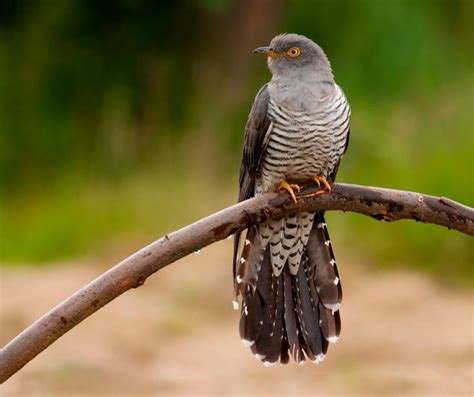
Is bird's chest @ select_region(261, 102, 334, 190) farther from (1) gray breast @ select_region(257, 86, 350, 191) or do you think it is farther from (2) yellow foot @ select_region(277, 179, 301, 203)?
(2) yellow foot @ select_region(277, 179, 301, 203)

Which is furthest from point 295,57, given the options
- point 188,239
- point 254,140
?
point 188,239

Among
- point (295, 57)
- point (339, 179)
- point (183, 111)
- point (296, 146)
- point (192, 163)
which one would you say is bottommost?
point (296, 146)

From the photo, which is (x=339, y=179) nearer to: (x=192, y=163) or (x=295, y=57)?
(x=192, y=163)

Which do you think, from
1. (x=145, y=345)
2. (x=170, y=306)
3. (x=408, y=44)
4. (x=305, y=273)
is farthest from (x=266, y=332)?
(x=408, y=44)

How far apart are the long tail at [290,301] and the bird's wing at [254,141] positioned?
154mm

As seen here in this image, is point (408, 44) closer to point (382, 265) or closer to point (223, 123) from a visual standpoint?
point (223, 123)

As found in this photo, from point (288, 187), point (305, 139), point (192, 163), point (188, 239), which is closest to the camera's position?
point (188, 239)

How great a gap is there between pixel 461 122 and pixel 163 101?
7.78ft

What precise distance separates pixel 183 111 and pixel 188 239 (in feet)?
17.9

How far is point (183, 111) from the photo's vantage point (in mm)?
8227

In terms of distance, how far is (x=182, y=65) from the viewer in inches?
340

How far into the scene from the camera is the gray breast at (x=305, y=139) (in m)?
3.59

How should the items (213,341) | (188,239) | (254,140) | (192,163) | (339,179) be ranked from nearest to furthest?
(188,239), (254,140), (213,341), (339,179), (192,163)

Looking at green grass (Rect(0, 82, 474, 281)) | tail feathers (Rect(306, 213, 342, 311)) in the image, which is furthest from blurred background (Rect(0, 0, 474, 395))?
tail feathers (Rect(306, 213, 342, 311))
